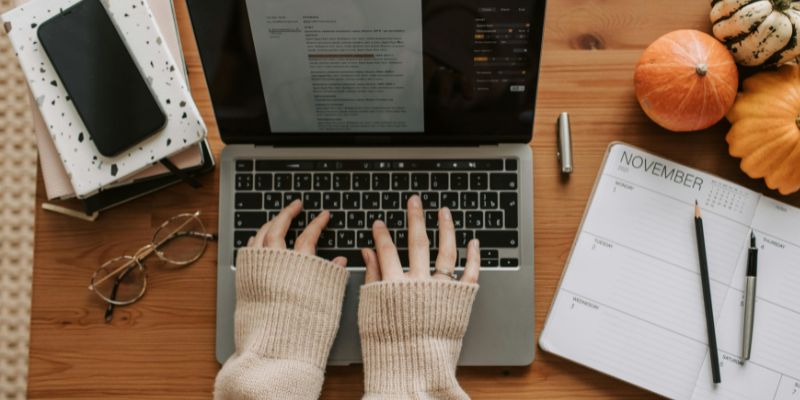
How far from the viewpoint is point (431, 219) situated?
68 centimetres

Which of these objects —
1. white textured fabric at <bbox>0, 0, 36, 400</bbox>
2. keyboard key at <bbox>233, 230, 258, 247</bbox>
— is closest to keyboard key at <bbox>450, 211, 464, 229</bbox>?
keyboard key at <bbox>233, 230, 258, 247</bbox>

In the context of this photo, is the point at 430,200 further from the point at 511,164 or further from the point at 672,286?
the point at 672,286

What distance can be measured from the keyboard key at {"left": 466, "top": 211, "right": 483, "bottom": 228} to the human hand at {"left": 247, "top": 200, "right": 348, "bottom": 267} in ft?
0.44

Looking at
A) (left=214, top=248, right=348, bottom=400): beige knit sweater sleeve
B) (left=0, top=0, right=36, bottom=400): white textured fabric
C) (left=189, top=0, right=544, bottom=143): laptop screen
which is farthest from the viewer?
(left=0, top=0, right=36, bottom=400): white textured fabric

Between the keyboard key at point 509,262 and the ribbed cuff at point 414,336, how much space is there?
0.05 meters

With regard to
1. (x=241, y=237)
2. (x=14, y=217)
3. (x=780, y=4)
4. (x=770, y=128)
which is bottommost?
(x=14, y=217)

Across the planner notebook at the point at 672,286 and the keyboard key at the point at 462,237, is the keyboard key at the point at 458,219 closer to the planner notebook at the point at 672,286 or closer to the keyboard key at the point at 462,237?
the keyboard key at the point at 462,237

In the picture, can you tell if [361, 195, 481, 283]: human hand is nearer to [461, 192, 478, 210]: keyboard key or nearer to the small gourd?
[461, 192, 478, 210]: keyboard key

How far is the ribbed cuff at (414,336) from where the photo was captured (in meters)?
0.63

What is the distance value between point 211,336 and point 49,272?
0.60ft

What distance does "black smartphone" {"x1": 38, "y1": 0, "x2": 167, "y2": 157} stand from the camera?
656 mm

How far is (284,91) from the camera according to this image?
622mm

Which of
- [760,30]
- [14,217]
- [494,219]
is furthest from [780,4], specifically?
[14,217]

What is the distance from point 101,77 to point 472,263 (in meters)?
0.41
